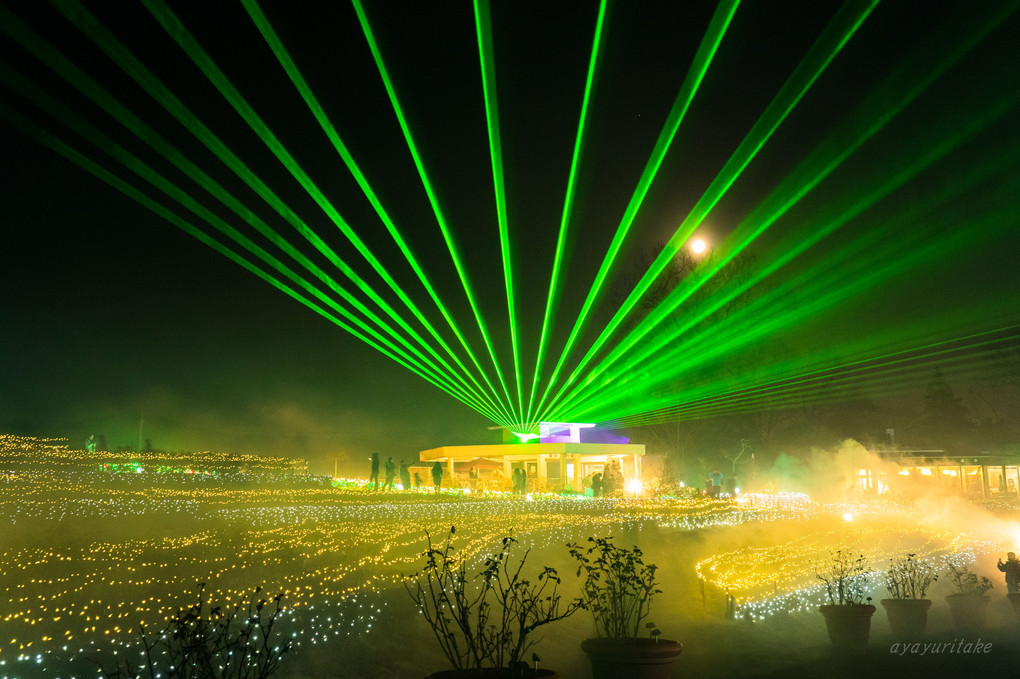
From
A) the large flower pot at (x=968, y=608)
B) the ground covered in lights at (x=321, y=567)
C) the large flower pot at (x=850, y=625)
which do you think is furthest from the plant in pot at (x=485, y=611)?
the large flower pot at (x=968, y=608)

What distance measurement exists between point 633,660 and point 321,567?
444 cm

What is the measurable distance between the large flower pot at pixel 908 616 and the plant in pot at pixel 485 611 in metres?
5.18

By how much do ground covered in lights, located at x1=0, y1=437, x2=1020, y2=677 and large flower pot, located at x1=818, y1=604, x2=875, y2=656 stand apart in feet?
0.88

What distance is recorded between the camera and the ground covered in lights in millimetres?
7137

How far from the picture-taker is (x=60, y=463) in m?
11.1

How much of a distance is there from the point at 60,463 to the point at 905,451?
1624 inches

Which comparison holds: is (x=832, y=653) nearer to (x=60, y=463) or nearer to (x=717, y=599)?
(x=717, y=599)

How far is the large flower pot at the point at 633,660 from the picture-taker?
6473mm

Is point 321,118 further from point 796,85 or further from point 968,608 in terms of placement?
point 968,608

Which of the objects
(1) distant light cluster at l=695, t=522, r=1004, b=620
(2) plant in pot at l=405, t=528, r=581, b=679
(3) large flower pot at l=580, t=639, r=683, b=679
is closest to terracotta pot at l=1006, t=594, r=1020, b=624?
(1) distant light cluster at l=695, t=522, r=1004, b=620

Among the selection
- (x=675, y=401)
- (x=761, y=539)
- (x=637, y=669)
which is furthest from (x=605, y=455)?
(x=637, y=669)

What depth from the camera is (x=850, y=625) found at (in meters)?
10.1

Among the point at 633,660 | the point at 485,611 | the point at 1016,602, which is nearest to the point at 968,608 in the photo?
the point at 1016,602

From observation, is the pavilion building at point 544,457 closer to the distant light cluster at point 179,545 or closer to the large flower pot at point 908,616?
the distant light cluster at point 179,545
